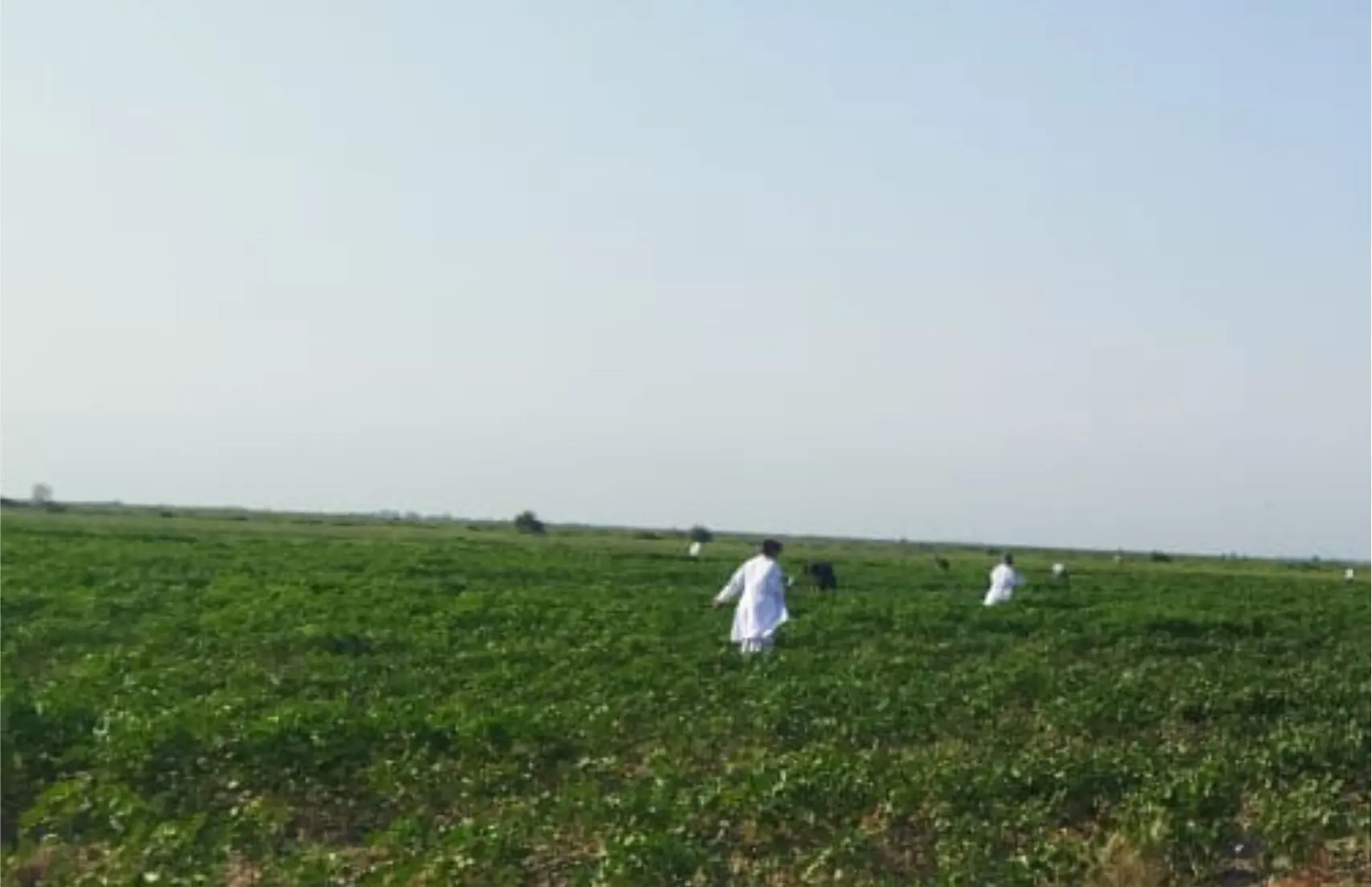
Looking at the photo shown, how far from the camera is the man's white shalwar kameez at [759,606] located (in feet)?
54.8

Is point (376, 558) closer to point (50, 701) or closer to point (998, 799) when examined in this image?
point (50, 701)

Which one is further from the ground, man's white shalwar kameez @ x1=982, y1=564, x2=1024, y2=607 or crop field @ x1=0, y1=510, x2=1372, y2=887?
man's white shalwar kameez @ x1=982, y1=564, x2=1024, y2=607

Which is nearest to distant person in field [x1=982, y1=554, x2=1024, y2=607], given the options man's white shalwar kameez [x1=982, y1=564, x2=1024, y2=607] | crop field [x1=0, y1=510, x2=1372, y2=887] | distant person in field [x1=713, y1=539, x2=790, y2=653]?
man's white shalwar kameez [x1=982, y1=564, x2=1024, y2=607]

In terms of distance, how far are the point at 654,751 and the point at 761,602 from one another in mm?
6322

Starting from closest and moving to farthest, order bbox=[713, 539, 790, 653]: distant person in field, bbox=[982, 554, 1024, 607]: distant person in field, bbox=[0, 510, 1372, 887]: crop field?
bbox=[0, 510, 1372, 887]: crop field < bbox=[713, 539, 790, 653]: distant person in field < bbox=[982, 554, 1024, 607]: distant person in field

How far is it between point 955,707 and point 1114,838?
16.6 ft

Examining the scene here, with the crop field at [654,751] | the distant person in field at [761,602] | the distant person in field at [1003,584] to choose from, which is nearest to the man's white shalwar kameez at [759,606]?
the distant person in field at [761,602]

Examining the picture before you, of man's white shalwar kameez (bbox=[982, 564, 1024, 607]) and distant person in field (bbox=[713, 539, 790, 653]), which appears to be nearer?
distant person in field (bbox=[713, 539, 790, 653])

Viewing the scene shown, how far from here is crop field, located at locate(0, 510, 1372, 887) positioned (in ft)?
24.2

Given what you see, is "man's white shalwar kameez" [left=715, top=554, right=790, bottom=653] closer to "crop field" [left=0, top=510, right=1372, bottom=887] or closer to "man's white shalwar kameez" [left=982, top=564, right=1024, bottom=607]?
"crop field" [left=0, top=510, right=1372, bottom=887]

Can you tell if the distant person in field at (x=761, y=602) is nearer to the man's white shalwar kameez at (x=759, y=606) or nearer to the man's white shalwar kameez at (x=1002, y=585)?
the man's white shalwar kameez at (x=759, y=606)

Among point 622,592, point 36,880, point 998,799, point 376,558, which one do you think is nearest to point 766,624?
point 998,799

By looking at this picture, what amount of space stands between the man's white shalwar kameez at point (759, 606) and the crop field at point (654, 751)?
9.5 inches

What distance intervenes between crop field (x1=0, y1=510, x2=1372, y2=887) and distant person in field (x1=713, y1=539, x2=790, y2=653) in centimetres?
24
